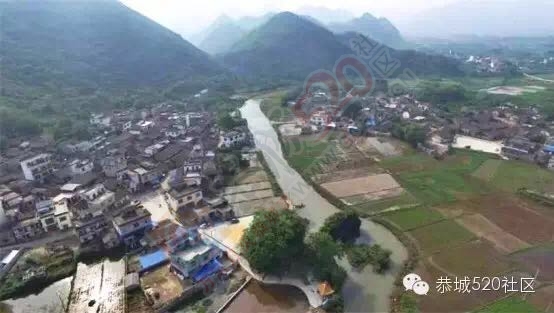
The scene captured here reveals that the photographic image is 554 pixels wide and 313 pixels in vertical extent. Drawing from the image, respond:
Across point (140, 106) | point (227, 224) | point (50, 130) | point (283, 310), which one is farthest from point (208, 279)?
point (140, 106)

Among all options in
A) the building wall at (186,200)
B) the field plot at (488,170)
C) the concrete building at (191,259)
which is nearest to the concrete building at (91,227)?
the building wall at (186,200)

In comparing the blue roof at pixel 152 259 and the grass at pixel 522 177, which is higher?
the blue roof at pixel 152 259

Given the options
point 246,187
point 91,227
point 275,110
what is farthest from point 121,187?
point 275,110

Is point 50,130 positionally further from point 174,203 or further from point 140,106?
point 174,203

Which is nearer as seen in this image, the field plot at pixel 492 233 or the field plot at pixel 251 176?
the field plot at pixel 492 233

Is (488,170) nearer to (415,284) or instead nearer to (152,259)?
(415,284)

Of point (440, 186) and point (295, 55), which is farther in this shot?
point (295, 55)

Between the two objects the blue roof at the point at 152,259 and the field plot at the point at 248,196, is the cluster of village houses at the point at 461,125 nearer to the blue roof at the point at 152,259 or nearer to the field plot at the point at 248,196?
the field plot at the point at 248,196
